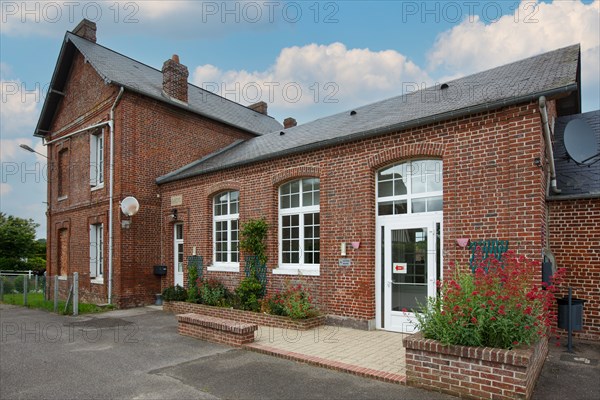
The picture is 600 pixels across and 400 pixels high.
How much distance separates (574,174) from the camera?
27.9ft

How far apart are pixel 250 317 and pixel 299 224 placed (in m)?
2.42

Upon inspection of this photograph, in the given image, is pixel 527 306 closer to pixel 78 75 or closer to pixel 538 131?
pixel 538 131

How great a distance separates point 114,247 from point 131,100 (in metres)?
4.70

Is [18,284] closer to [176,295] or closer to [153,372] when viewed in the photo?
[176,295]

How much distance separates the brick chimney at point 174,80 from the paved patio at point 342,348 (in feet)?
32.0

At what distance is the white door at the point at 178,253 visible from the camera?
1344 cm

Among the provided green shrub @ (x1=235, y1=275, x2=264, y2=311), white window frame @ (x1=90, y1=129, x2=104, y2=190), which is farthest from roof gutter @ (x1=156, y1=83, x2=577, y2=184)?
white window frame @ (x1=90, y1=129, x2=104, y2=190)

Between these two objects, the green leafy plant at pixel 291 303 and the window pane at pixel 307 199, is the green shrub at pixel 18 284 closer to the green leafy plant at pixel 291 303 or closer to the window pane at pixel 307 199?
the green leafy plant at pixel 291 303

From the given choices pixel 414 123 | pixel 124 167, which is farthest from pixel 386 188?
pixel 124 167

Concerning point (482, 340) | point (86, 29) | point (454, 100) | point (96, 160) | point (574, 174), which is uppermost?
point (86, 29)

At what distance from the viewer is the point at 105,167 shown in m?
13.8

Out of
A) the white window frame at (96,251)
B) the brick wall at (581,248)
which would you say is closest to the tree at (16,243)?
the white window frame at (96,251)

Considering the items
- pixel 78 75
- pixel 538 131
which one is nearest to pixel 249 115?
pixel 78 75

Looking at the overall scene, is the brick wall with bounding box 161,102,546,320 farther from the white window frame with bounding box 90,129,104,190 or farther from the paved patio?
the white window frame with bounding box 90,129,104,190
